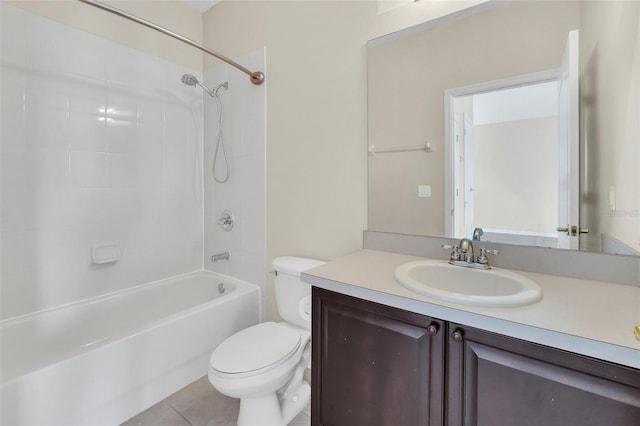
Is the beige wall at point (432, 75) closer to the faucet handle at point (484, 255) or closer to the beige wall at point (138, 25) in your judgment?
the faucet handle at point (484, 255)

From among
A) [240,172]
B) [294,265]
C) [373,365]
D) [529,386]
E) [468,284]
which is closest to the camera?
[529,386]

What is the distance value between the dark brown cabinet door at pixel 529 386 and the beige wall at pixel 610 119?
0.55 m

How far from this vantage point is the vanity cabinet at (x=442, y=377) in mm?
637

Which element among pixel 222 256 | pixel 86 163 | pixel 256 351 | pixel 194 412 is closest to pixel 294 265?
pixel 256 351

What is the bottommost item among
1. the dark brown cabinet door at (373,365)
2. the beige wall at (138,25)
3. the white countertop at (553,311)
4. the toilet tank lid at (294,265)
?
the dark brown cabinet door at (373,365)

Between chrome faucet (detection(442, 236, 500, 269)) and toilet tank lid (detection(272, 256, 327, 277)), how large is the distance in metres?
0.68

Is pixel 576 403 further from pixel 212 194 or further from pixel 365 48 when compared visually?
pixel 212 194

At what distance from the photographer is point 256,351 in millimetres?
1330

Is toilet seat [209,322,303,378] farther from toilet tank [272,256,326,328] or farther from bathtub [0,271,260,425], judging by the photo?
bathtub [0,271,260,425]

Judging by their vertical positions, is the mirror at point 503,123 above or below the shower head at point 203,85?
below

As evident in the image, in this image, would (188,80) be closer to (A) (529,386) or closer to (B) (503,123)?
(B) (503,123)

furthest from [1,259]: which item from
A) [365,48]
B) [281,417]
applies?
[365,48]

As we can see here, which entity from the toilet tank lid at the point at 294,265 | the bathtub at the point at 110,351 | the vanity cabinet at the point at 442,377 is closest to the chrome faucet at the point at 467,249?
the vanity cabinet at the point at 442,377

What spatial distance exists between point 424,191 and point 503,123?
420mm
